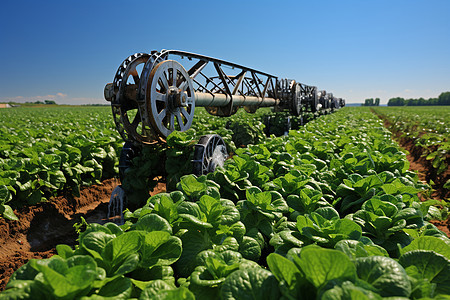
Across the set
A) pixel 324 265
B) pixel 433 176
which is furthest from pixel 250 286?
pixel 433 176

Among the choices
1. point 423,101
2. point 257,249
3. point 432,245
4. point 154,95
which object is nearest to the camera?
point 432,245

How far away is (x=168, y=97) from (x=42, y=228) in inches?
137

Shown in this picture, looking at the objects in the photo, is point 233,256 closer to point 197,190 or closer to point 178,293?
point 178,293

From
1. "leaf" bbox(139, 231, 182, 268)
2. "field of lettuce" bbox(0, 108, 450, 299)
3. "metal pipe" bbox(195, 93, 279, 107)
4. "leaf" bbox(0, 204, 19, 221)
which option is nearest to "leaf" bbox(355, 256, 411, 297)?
"field of lettuce" bbox(0, 108, 450, 299)

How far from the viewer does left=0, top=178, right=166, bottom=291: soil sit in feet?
13.4

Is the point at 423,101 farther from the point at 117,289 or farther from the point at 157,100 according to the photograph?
the point at 117,289

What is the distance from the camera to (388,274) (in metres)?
A: 0.91

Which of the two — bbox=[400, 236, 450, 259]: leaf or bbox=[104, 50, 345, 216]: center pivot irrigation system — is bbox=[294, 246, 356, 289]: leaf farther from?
bbox=[104, 50, 345, 216]: center pivot irrigation system

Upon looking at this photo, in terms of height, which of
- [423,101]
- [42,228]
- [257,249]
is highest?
[423,101]

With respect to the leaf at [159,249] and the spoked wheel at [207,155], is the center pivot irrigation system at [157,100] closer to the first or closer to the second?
the spoked wheel at [207,155]

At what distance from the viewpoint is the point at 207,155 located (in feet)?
14.6

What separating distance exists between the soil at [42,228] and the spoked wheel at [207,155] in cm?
270

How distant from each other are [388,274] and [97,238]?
1189mm

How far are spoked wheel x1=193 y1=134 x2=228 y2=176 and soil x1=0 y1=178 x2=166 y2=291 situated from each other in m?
2.70
